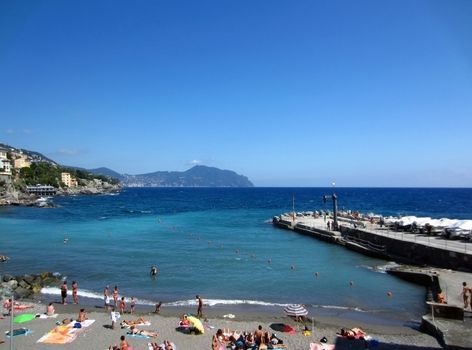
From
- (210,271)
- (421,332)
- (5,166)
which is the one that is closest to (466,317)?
(421,332)

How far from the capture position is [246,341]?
16.1 metres

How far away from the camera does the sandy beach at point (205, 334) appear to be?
16.4 meters

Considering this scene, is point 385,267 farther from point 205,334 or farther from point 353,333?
point 205,334

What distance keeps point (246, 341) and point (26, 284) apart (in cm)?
1745

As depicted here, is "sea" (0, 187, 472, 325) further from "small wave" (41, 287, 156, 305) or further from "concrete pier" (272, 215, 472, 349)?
"concrete pier" (272, 215, 472, 349)

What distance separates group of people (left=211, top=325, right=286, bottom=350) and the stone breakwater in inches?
561

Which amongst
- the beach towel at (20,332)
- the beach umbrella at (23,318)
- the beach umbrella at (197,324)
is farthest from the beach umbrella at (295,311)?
the beach umbrella at (23,318)

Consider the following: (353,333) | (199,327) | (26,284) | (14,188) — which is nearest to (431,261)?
(353,333)

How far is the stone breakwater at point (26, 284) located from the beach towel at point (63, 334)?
7.57 m

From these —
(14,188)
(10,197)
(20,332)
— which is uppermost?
(14,188)

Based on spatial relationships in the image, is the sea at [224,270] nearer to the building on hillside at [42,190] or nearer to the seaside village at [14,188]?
the seaside village at [14,188]

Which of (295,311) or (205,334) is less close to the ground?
(295,311)

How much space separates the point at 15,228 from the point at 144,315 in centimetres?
4513

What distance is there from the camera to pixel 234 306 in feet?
74.4
